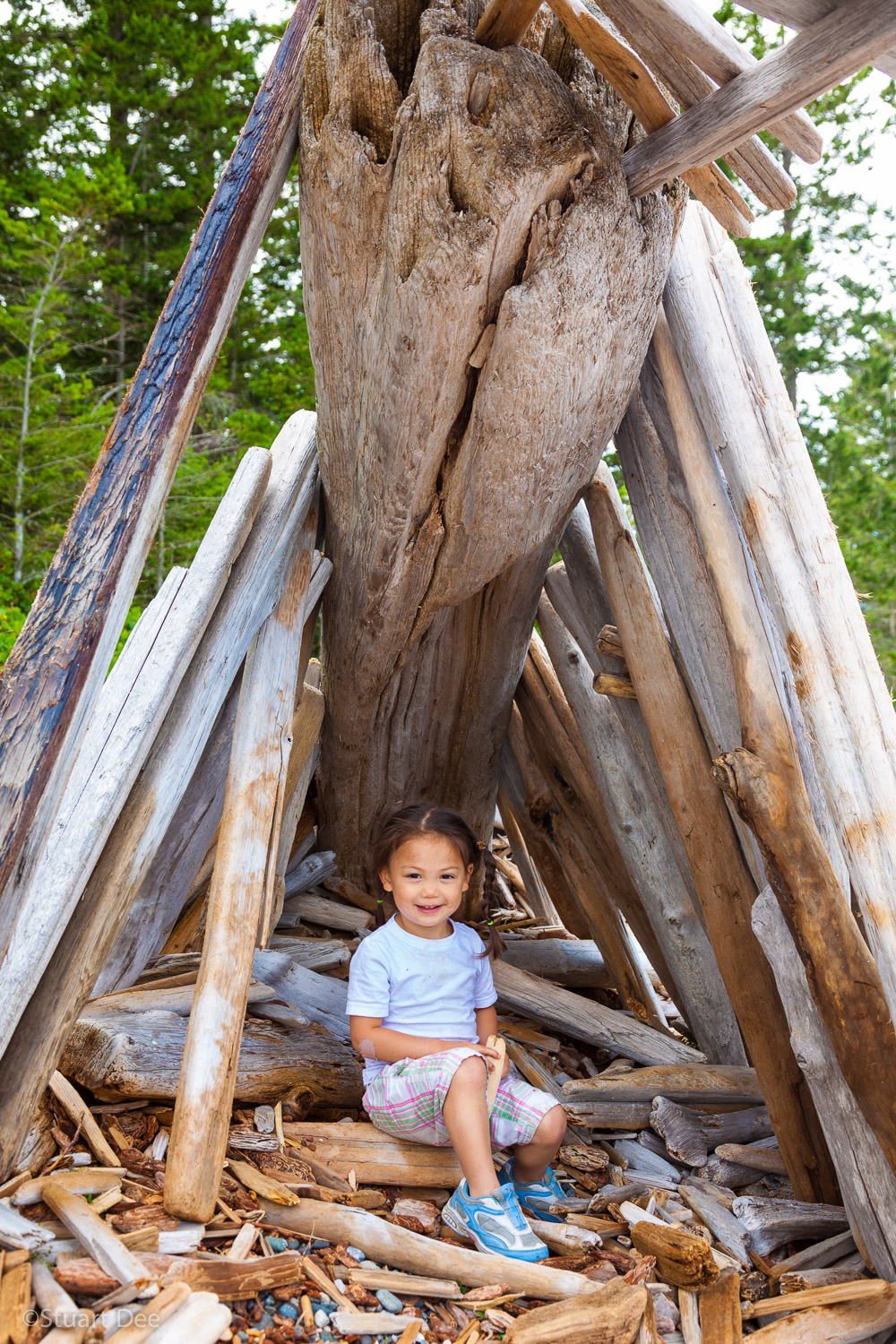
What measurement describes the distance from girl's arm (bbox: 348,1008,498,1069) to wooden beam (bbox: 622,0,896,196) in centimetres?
209

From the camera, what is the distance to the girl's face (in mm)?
2445

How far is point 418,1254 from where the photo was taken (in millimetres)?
1866

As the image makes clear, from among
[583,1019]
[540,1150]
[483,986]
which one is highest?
[483,986]

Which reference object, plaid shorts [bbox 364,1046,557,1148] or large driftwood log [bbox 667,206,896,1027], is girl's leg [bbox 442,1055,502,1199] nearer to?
plaid shorts [bbox 364,1046,557,1148]

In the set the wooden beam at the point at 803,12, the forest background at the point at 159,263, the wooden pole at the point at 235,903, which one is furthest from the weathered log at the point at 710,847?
the forest background at the point at 159,263

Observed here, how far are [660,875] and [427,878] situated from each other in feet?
3.12

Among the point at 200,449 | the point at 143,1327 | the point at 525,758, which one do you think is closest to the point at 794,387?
the point at 200,449

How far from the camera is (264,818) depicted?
88.0 inches

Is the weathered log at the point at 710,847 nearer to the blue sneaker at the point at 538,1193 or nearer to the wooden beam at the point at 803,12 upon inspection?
the blue sneaker at the point at 538,1193

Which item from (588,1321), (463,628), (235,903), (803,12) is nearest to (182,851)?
(235,903)

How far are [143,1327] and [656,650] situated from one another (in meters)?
2.07

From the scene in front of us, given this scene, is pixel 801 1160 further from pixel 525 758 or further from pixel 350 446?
pixel 350 446

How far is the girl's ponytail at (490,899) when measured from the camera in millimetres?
2662

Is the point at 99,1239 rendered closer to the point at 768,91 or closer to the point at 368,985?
the point at 368,985
